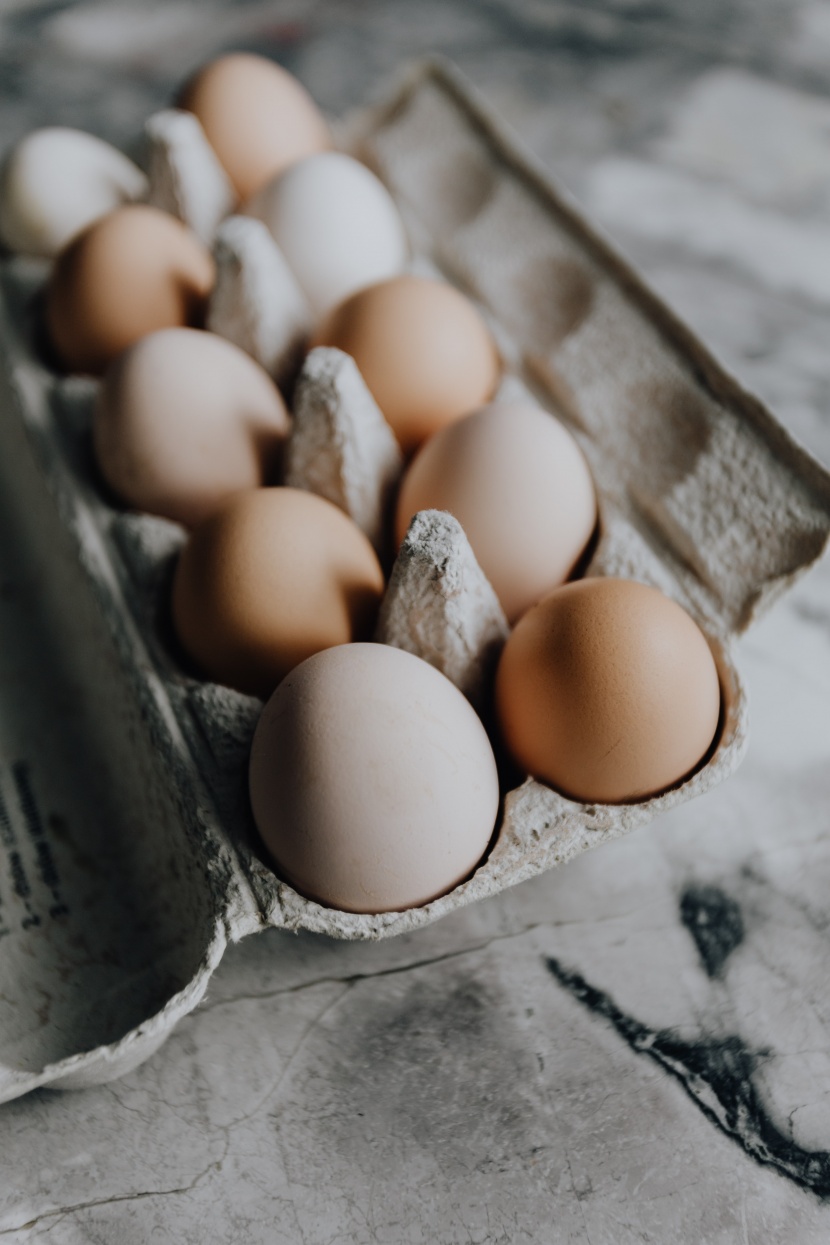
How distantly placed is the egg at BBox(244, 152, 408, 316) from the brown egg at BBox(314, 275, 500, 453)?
0.34ft

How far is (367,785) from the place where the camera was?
2.01 ft

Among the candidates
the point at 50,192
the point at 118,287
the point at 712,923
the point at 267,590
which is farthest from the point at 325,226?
the point at 712,923

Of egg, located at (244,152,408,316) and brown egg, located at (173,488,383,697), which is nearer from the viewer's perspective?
brown egg, located at (173,488,383,697)

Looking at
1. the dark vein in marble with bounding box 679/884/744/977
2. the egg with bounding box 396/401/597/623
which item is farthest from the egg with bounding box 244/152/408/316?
the dark vein in marble with bounding box 679/884/744/977

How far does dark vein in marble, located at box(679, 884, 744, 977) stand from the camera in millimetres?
759

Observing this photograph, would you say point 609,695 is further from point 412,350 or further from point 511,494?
point 412,350

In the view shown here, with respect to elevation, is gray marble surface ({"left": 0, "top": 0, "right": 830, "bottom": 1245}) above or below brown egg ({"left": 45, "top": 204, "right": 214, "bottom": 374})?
below

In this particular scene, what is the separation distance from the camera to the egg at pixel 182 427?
819 millimetres

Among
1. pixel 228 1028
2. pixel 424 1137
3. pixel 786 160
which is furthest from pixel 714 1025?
pixel 786 160

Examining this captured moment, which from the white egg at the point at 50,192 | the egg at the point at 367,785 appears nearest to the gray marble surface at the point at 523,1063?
the egg at the point at 367,785

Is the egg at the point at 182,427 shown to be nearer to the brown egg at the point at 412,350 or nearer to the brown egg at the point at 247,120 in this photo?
the brown egg at the point at 412,350

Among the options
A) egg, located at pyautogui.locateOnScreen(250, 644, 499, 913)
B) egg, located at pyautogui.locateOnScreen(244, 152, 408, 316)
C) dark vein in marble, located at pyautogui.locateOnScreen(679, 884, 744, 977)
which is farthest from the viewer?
egg, located at pyautogui.locateOnScreen(244, 152, 408, 316)

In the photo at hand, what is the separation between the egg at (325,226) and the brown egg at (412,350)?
10cm

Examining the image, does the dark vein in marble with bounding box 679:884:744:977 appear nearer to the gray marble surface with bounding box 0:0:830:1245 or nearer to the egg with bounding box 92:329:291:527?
the gray marble surface with bounding box 0:0:830:1245
